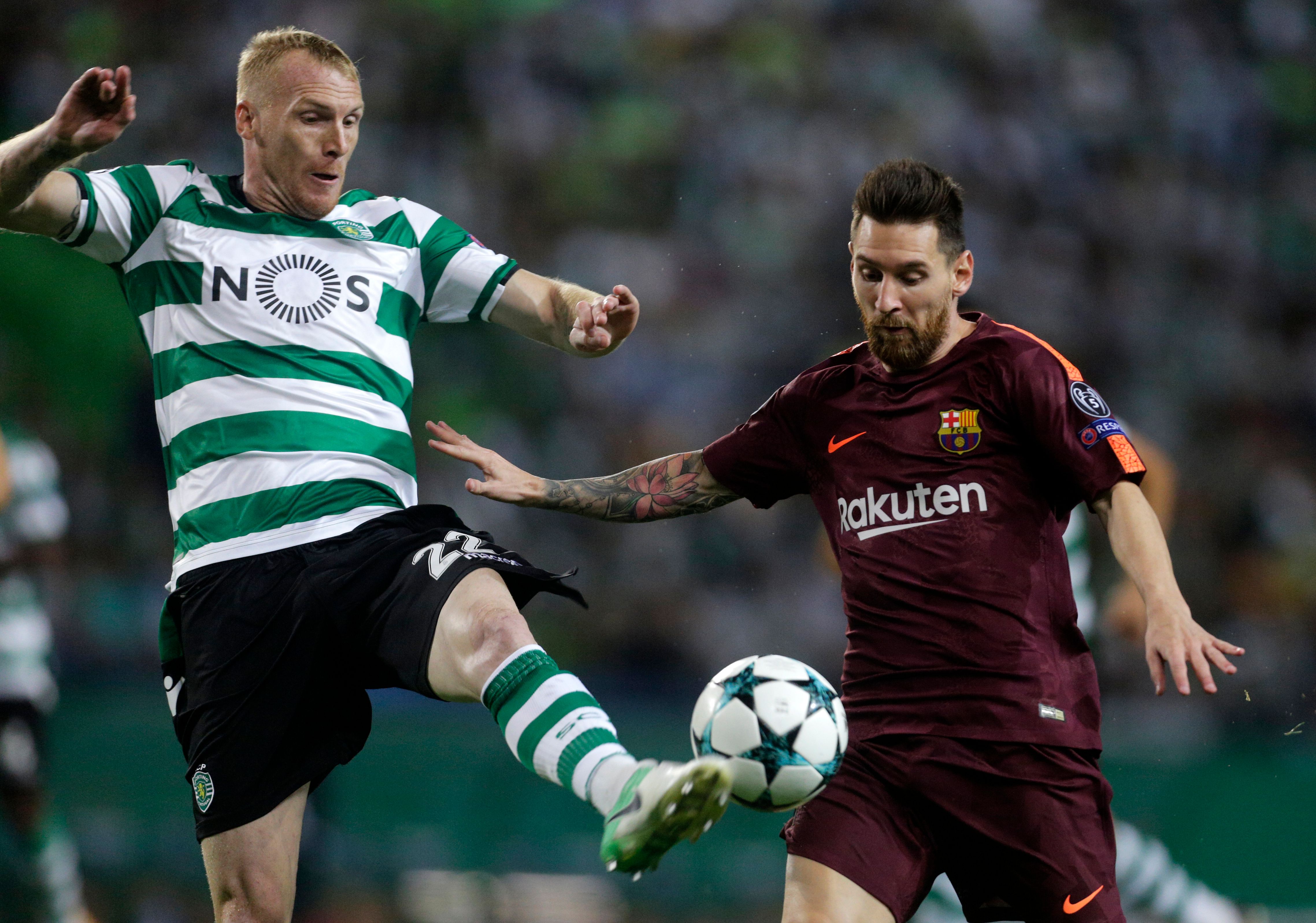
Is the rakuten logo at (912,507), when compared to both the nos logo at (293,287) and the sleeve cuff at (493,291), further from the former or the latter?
the nos logo at (293,287)

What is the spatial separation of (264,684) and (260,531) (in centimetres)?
40

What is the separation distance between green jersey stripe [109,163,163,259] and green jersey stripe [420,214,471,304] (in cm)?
76

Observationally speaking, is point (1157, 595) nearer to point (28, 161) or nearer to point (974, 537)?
point (974, 537)

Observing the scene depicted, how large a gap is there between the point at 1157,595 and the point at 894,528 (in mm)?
715

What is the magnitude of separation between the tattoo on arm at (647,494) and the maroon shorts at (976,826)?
960mm

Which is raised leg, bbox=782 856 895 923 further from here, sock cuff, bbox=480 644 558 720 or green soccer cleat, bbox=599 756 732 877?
sock cuff, bbox=480 644 558 720

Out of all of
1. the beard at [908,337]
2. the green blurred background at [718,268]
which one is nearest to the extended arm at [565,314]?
the beard at [908,337]

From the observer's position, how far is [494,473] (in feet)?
13.2

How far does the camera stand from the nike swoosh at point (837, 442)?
12.3ft

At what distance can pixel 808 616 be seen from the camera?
9953 mm

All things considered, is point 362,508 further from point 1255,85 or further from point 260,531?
point 1255,85

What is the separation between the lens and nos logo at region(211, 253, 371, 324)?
3793 mm

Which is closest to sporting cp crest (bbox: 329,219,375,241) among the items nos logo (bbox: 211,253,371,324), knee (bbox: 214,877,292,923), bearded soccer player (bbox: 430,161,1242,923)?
nos logo (bbox: 211,253,371,324)

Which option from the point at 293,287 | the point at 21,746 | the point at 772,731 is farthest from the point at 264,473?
the point at 21,746
